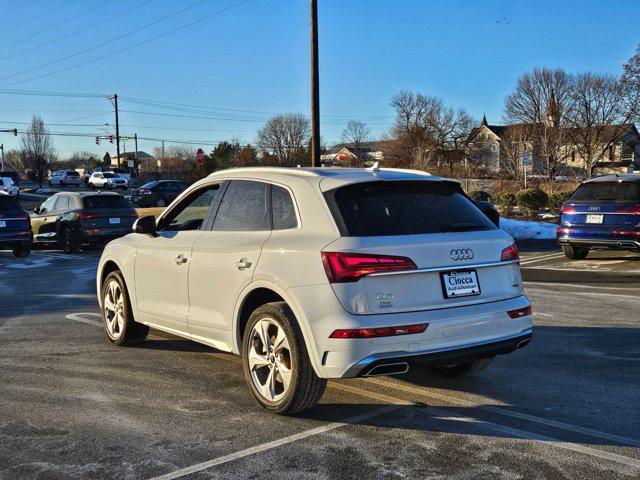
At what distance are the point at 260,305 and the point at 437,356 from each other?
1.38m

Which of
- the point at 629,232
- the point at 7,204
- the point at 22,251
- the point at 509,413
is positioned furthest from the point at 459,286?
the point at 22,251

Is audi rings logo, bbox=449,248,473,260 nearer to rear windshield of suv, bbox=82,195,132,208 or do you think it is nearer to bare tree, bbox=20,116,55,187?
rear windshield of suv, bbox=82,195,132,208

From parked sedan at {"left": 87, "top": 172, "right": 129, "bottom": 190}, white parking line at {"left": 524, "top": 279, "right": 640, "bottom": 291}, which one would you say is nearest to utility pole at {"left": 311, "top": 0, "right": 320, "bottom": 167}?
white parking line at {"left": 524, "top": 279, "right": 640, "bottom": 291}

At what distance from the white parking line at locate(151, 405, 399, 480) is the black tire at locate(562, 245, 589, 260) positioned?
10.4 metres

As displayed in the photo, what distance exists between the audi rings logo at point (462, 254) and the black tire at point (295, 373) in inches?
45.0

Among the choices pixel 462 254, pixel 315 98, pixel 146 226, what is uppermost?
pixel 315 98

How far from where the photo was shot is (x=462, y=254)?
4.62 metres

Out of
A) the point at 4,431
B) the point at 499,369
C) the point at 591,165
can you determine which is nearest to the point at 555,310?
the point at 499,369

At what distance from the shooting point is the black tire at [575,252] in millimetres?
14203

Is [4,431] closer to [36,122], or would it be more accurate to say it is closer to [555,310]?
[555,310]

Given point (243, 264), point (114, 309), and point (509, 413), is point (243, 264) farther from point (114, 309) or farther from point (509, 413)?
point (114, 309)

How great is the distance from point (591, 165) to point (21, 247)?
5881 cm

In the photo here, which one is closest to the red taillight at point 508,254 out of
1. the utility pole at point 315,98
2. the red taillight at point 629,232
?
the red taillight at point 629,232

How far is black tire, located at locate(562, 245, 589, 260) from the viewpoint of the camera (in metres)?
14.2
